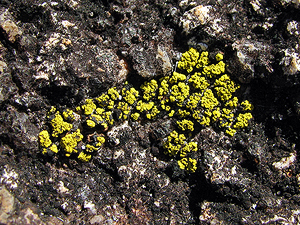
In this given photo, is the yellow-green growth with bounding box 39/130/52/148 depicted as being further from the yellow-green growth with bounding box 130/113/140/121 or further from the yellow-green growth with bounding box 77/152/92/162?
the yellow-green growth with bounding box 130/113/140/121

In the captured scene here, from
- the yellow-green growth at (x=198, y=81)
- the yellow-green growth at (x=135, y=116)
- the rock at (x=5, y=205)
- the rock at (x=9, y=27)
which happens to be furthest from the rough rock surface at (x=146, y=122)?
the yellow-green growth at (x=198, y=81)

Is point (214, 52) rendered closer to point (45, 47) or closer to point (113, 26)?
point (113, 26)

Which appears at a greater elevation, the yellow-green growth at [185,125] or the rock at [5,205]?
the yellow-green growth at [185,125]

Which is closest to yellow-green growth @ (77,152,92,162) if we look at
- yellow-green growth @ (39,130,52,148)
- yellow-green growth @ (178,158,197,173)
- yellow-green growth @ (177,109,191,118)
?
yellow-green growth @ (39,130,52,148)

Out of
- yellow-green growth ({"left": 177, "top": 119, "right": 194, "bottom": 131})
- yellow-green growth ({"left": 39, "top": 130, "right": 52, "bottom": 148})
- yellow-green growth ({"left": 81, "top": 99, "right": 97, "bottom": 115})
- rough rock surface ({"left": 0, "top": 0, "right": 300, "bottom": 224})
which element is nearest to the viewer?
rough rock surface ({"left": 0, "top": 0, "right": 300, "bottom": 224})

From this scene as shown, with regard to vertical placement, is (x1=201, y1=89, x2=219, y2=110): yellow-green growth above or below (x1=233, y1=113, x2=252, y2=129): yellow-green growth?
above

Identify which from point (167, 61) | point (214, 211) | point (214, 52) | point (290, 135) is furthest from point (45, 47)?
point (290, 135)

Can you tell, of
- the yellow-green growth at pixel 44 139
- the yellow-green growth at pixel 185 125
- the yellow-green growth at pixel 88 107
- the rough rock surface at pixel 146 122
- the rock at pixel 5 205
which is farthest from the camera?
the yellow-green growth at pixel 185 125

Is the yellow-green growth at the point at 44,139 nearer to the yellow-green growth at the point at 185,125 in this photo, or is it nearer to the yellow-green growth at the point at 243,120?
the yellow-green growth at the point at 185,125
